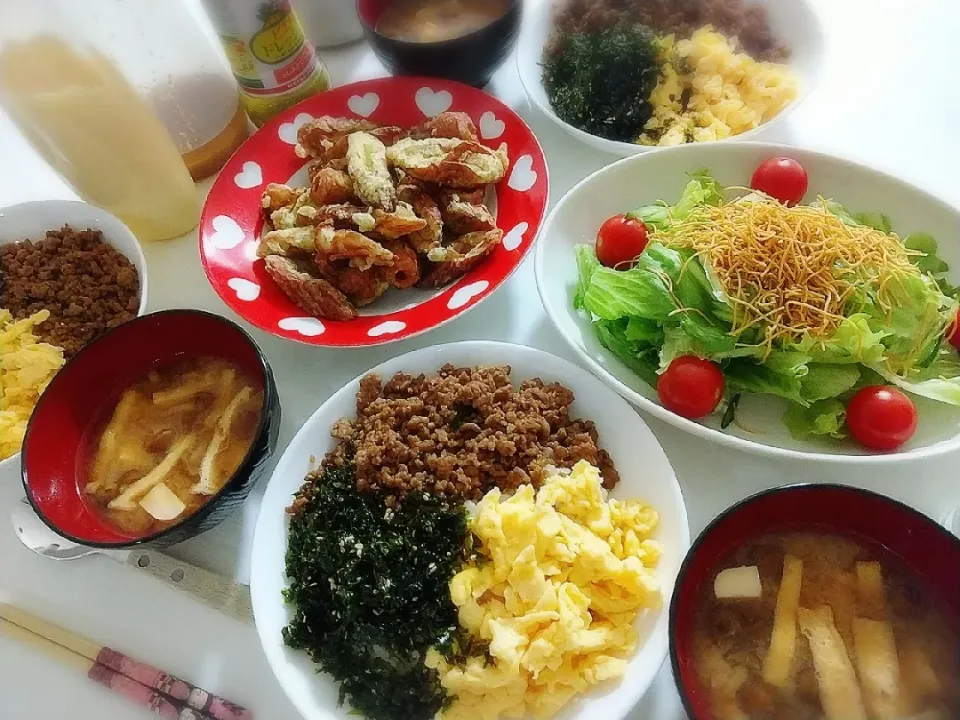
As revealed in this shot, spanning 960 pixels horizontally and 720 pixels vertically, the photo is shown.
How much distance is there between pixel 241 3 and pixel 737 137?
106 cm

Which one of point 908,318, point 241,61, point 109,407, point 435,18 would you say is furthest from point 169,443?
point 908,318

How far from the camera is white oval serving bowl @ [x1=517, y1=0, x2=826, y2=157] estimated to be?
156 cm

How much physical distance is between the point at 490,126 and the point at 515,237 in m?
0.33

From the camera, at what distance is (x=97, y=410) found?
1.30 meters

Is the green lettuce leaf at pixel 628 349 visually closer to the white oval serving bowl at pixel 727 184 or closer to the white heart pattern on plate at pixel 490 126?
the white oval serving bowl at pixel 727 184

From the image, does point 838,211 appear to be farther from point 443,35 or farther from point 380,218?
point 443,35

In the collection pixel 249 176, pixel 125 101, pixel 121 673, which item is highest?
pixel 125 101

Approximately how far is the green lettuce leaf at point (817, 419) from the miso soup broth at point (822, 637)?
0.85 feet

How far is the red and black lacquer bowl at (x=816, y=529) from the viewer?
89cm

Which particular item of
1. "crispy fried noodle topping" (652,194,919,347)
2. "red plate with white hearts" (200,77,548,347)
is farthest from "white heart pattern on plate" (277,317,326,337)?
"crispy fried noodle topping" (652,194,919,347)

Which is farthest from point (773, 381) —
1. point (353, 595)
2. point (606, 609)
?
point (353, 595)

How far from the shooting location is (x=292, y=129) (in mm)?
1658

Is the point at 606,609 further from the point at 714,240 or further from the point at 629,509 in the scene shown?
the point at 714,240

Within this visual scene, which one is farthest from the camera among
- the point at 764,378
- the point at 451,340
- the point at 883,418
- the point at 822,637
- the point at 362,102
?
the point at 362,102
